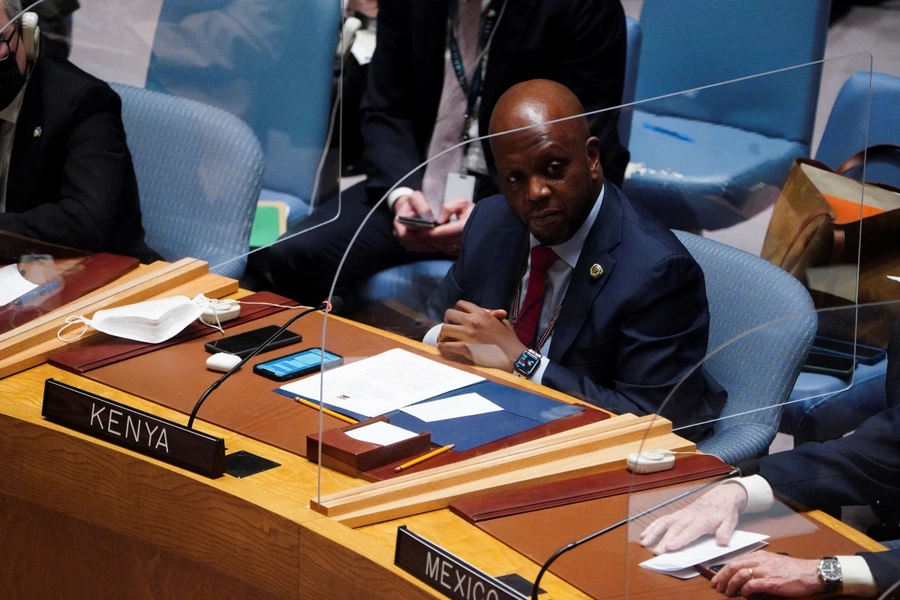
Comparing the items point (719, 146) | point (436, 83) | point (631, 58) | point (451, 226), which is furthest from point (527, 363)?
point (631, 58)

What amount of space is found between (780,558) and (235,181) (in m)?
1.69

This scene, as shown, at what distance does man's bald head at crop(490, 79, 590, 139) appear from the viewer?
1.75 metres

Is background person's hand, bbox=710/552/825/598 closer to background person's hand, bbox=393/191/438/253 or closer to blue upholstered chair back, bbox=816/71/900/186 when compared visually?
blue upholstered chair back, bbox=816/71/900/186

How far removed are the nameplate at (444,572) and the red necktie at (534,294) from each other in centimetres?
49

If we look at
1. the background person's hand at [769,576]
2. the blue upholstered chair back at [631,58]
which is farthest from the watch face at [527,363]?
the blue upholstered chair back at [631,58]

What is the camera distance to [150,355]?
200 centimetres

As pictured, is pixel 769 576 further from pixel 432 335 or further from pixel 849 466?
pixel 432 335

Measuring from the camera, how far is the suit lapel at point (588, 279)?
1.80 metres

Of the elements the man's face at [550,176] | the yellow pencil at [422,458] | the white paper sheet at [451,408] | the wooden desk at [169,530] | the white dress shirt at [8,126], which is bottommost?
the wooden desk at [169,530]

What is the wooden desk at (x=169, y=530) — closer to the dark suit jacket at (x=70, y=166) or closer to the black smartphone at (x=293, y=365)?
the black smartphone at (x=293, y=365)

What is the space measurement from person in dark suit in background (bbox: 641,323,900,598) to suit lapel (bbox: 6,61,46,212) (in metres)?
1.40

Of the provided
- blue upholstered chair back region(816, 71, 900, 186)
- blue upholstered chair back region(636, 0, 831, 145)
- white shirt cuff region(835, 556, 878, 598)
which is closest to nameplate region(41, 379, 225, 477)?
white shirt cuff region(835, 556, 878, 598)

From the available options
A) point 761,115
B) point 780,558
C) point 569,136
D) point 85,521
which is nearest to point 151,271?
point 85,521

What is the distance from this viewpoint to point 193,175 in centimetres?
251
